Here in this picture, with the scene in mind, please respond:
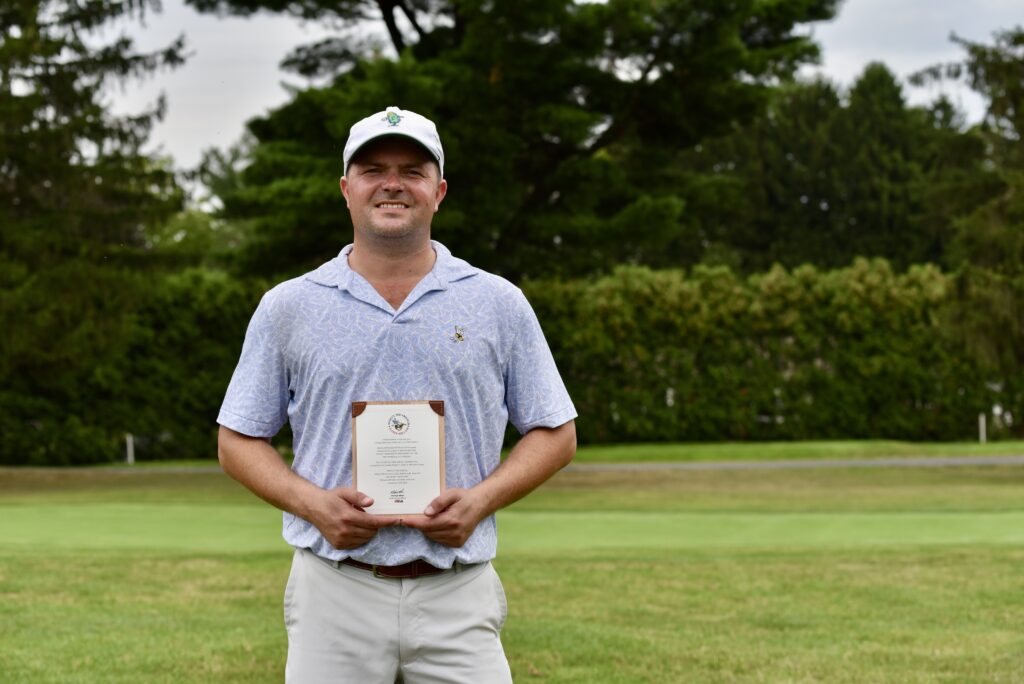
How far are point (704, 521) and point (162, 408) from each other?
47.8ft

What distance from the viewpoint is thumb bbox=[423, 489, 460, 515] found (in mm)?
3088

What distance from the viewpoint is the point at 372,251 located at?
3.28m

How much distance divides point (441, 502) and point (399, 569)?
8.2 inches

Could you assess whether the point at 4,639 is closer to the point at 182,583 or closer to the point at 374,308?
the point at 182,583

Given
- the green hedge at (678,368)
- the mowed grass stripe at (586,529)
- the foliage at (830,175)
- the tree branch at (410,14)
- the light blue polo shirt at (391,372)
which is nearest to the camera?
the light blue polo shirt at (391,372)

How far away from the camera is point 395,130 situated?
322 centimetres

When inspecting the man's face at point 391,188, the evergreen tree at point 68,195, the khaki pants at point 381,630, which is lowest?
the khaki pants at point 381,630

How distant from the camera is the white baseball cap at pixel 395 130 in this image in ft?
10.6

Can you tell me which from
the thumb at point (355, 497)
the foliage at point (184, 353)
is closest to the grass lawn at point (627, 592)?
the thumb at point (355, 497)

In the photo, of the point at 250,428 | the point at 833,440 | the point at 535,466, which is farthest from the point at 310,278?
the point at 833,440

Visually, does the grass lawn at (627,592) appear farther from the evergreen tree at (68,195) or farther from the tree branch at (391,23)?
the tree branch at (391,23)

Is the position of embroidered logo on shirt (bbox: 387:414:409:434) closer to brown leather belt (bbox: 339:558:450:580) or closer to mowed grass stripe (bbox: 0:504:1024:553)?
brown leather belt (bbox: 339:558:450:580)

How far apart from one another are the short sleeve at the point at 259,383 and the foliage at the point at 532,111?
62.1ft

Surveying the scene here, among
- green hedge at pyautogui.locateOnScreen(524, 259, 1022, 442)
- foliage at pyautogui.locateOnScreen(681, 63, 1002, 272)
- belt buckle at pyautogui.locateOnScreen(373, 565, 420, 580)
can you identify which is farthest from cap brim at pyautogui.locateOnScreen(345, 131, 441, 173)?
foliage at pyautogui.locateOnScreen(681, 63, 1002, 272)
